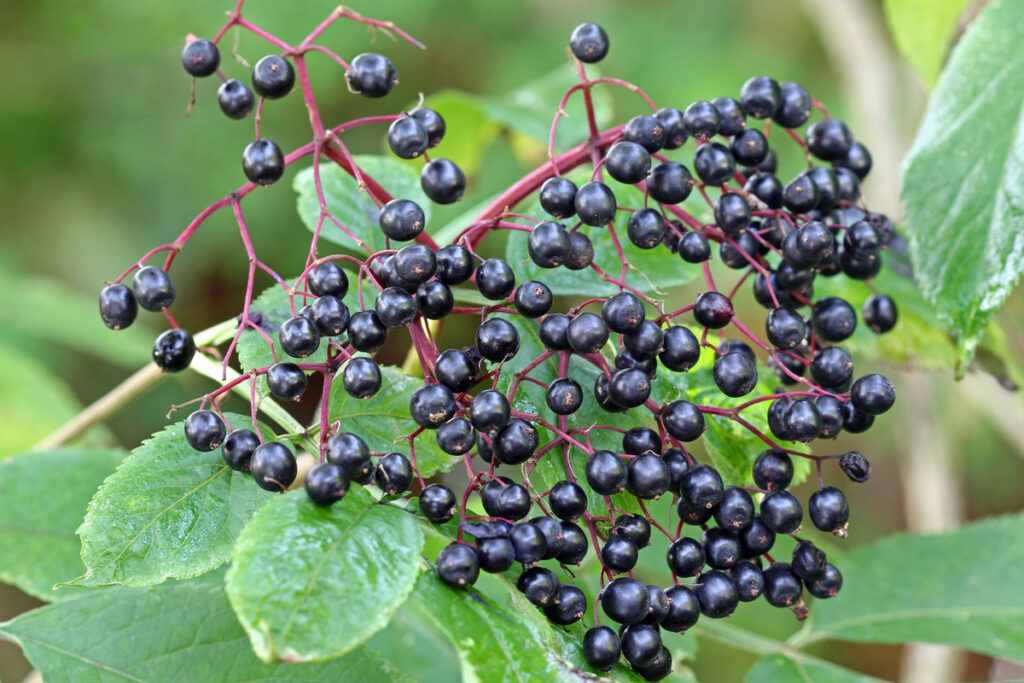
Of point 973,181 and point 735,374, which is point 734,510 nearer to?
point 735,374

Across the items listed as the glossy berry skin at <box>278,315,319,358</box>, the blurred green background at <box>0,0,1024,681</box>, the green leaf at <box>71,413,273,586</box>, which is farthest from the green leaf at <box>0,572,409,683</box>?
the blurred green background at <box>0,0,1024,681</box>

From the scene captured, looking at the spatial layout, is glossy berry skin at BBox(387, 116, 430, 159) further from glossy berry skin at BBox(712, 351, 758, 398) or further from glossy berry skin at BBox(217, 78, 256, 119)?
glossy berry skin at BBox(712, 351, 758, 398)

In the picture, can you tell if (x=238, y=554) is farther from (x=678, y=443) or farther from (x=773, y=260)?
(x=773, y=260)

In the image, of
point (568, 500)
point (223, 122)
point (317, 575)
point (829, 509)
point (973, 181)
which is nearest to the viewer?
point (317, 575)

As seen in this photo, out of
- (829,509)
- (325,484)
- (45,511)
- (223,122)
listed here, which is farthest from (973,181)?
(223,122)

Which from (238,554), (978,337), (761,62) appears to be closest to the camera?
(238,554)

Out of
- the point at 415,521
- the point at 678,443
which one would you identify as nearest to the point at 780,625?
the point at 678,443
